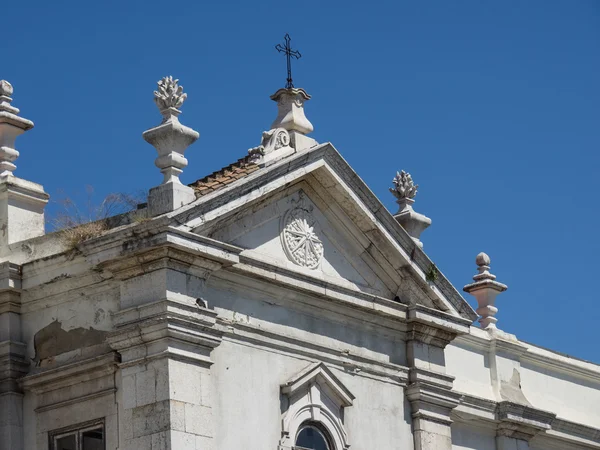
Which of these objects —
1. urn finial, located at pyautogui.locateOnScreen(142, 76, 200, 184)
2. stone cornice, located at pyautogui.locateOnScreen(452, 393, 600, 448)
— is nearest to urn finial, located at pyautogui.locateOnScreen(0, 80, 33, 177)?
urn finial, located at pyautogui.locateOnScreen(142, 76, 200, 184)

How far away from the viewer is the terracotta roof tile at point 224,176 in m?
21.9

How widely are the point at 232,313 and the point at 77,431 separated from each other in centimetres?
241

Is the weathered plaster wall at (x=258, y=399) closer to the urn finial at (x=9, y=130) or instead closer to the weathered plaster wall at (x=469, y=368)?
the weathered plaster wall at (x=469, y=368)

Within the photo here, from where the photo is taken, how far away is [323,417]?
22453mm

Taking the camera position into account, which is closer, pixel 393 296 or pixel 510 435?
pixel 393 296

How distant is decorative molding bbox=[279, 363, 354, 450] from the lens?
21.9 metres

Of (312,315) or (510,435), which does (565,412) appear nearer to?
(510,435)

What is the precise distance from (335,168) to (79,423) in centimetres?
497

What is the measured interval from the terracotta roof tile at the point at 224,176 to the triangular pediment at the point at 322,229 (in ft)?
1.05

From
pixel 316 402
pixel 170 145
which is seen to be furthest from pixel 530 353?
pixel 170 145

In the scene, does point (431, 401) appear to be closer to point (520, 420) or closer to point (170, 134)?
point (520, 420)

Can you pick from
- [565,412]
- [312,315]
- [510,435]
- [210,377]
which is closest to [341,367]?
[312,315]

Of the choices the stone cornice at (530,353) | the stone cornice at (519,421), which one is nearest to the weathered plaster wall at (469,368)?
the stone cornice at (530,353)

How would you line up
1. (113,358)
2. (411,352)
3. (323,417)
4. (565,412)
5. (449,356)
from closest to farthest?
(113,358) < (323,417) < (411,352) < (449,356) < (565,412)
